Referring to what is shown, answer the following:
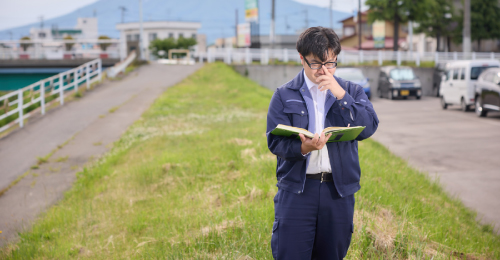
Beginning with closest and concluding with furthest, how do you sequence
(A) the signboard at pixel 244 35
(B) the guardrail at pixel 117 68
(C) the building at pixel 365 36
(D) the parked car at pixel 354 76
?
(D) the parked car at pixel 354 76 < (B) the guardrail at pixel 117 68 < (A) the signboard at pixel 244 35 < (C) the building at pixel 365 36

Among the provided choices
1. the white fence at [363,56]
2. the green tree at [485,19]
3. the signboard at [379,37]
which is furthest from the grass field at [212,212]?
the signboard at [379,37]

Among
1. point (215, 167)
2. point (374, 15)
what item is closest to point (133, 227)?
point (215, 167)

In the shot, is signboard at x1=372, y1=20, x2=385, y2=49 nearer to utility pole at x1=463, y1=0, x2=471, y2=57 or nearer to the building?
the building

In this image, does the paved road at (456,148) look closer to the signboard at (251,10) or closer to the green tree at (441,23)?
the signboard at (251,10)

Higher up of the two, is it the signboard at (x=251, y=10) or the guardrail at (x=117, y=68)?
the signboard at (x=251, y=10)

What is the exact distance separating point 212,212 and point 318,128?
9.02 feet

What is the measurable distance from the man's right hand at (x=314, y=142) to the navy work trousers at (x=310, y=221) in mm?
285

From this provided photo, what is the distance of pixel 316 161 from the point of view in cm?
274

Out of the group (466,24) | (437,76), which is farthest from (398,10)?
(437,76)

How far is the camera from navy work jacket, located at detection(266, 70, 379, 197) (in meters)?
2.70

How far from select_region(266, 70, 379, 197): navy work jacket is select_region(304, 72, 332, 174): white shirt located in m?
0.03

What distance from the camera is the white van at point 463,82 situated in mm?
17188

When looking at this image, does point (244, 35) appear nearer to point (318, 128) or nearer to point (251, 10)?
point (251, 10)

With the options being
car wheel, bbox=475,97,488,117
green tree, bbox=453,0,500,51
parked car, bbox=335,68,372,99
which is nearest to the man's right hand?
car wheel, bbox=475,97,488,117
